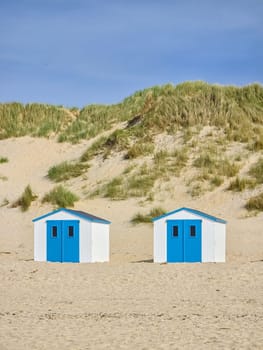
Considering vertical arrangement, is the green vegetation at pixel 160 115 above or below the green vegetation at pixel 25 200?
above

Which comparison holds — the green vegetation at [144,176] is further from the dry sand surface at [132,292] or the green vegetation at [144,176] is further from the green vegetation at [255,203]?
the green vegetation at [255,203]

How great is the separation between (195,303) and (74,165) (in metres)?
26.0

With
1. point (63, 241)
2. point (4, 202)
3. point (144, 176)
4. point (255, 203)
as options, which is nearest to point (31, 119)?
point (4, 202)

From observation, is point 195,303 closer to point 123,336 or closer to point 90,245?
point 123,336

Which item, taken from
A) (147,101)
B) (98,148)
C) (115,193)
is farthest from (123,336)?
(147,101)

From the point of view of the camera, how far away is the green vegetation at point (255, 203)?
33406mm

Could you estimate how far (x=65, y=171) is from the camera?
42281mm

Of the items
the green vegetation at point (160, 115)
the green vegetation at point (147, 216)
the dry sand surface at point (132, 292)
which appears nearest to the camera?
the dry sand surface at point (132, 292)

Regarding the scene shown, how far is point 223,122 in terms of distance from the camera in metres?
42.9

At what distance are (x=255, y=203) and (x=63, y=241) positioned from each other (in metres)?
9.25

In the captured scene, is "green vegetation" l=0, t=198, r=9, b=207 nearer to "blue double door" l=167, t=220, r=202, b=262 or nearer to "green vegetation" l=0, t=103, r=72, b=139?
"blue double door" l=167, t=220, r=202, b=262

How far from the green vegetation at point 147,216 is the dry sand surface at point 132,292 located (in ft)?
1.39

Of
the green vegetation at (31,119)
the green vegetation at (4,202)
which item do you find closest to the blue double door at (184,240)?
the green vegetation at (4,202)

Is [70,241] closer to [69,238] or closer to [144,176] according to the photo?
[69,238]
